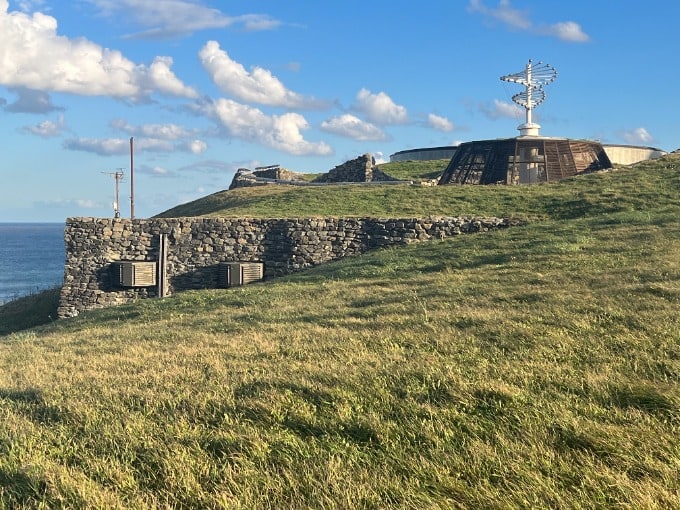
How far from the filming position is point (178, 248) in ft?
68.1

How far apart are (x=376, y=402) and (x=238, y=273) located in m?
15.0

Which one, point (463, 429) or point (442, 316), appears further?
point (442, 316)

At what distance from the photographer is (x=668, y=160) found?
2758 cm

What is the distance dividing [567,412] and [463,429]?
34.8 inches

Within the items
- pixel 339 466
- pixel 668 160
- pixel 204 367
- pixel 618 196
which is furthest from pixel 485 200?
pixel 339 466

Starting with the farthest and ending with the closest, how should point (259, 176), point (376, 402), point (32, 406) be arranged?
point (259, 176) < point (32, 406) < point (376, 402)

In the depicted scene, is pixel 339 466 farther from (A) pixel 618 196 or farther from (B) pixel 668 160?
(B) pixel 668 160

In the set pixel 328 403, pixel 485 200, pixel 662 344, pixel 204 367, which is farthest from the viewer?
pixel 485 200

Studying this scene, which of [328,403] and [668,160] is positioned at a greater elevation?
[668,160]

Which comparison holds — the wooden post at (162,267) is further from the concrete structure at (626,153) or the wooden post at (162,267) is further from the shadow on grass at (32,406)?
the concrete structure at (626,153)

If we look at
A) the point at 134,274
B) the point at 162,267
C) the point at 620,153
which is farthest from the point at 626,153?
the point at 134,274

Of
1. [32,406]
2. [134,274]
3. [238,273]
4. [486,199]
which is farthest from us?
[486,199]

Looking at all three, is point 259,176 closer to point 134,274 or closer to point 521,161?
point 521,161

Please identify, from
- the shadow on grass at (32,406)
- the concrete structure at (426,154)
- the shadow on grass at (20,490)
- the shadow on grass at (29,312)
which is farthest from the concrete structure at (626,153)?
the shadow on grass at (20,490)
